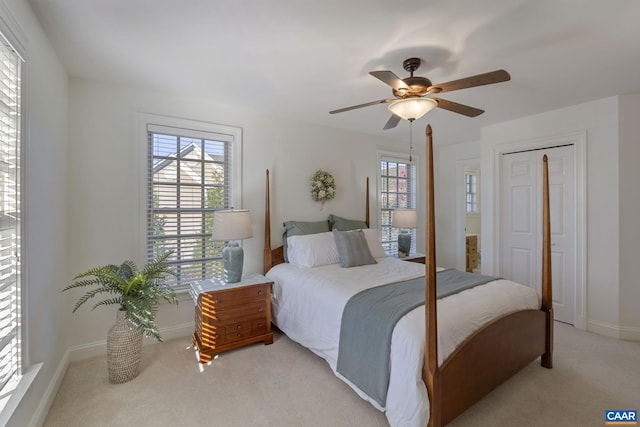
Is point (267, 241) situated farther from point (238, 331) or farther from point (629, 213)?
point (629, 213)

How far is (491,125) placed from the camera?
13.4ft

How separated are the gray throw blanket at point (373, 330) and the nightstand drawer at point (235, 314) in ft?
3.45

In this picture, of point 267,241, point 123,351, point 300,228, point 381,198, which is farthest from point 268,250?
point 381,198

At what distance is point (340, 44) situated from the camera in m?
2.08

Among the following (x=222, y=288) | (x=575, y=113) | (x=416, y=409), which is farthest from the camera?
(x=575, y=113)

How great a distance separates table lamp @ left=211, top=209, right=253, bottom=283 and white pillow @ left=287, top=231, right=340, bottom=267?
2.10 feet

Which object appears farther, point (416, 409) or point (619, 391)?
point (619, 391)

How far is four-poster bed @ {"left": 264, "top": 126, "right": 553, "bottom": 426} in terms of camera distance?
1.60 metres

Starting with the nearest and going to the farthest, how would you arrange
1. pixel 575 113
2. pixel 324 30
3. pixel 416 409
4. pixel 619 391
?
1. pixel 416 409
2. pixel 324 30
3. pixel 619 391
4. pixel 575 113

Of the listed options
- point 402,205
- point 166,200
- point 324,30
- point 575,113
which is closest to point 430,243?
point 324,30

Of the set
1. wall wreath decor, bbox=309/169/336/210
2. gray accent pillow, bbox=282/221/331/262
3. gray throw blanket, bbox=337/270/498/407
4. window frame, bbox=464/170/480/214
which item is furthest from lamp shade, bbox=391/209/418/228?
window frame, bbox=464/170/480/214

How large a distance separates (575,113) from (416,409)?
3.68 metres

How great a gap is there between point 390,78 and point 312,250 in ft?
6.46

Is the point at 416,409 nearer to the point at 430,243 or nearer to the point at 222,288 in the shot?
the point at 430,243
